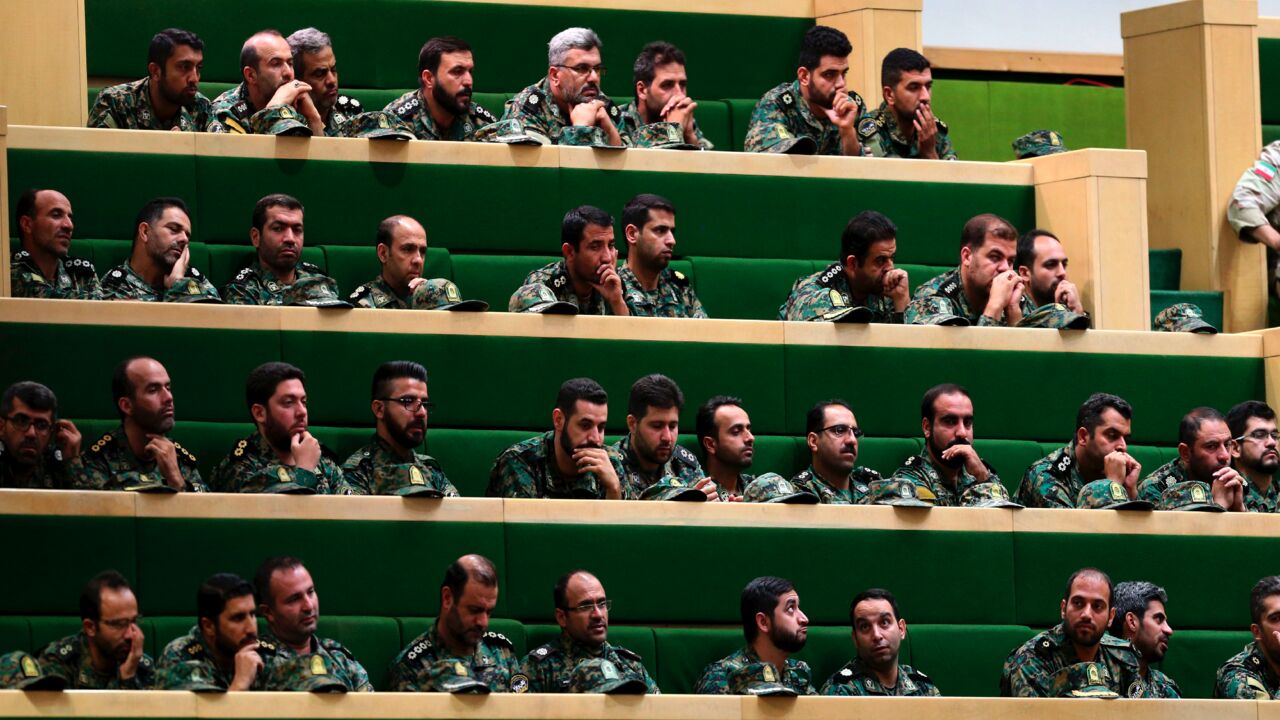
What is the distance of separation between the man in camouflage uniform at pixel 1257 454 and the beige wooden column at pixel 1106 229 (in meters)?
0.72

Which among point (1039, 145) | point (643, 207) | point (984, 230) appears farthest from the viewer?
point (1039, 145)

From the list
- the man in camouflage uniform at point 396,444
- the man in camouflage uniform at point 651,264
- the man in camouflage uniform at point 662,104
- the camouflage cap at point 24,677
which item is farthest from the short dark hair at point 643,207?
the camouflage cap at point 24,677

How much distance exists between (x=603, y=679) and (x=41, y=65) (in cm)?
316

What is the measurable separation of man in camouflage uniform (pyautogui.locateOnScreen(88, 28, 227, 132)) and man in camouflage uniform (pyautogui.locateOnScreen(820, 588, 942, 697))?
2.67 meters

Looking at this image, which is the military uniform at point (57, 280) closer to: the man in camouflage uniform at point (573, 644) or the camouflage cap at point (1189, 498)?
the man in camouflage uniform at point (573, 644)

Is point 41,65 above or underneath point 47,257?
above

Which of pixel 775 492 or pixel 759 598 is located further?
pixel 775 492

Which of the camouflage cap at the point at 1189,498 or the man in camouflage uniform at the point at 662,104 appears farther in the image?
the man in camouflage uniform at the point at 662,104

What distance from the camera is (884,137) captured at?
8969mm

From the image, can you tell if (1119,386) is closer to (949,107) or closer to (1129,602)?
(1129,602)

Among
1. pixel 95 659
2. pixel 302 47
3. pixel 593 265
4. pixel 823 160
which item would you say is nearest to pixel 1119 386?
pixel 823 160

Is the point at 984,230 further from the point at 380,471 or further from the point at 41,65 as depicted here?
the point at 41,65

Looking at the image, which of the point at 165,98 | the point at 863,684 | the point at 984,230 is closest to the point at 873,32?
the point at 984,230

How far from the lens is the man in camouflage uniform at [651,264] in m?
8.00
